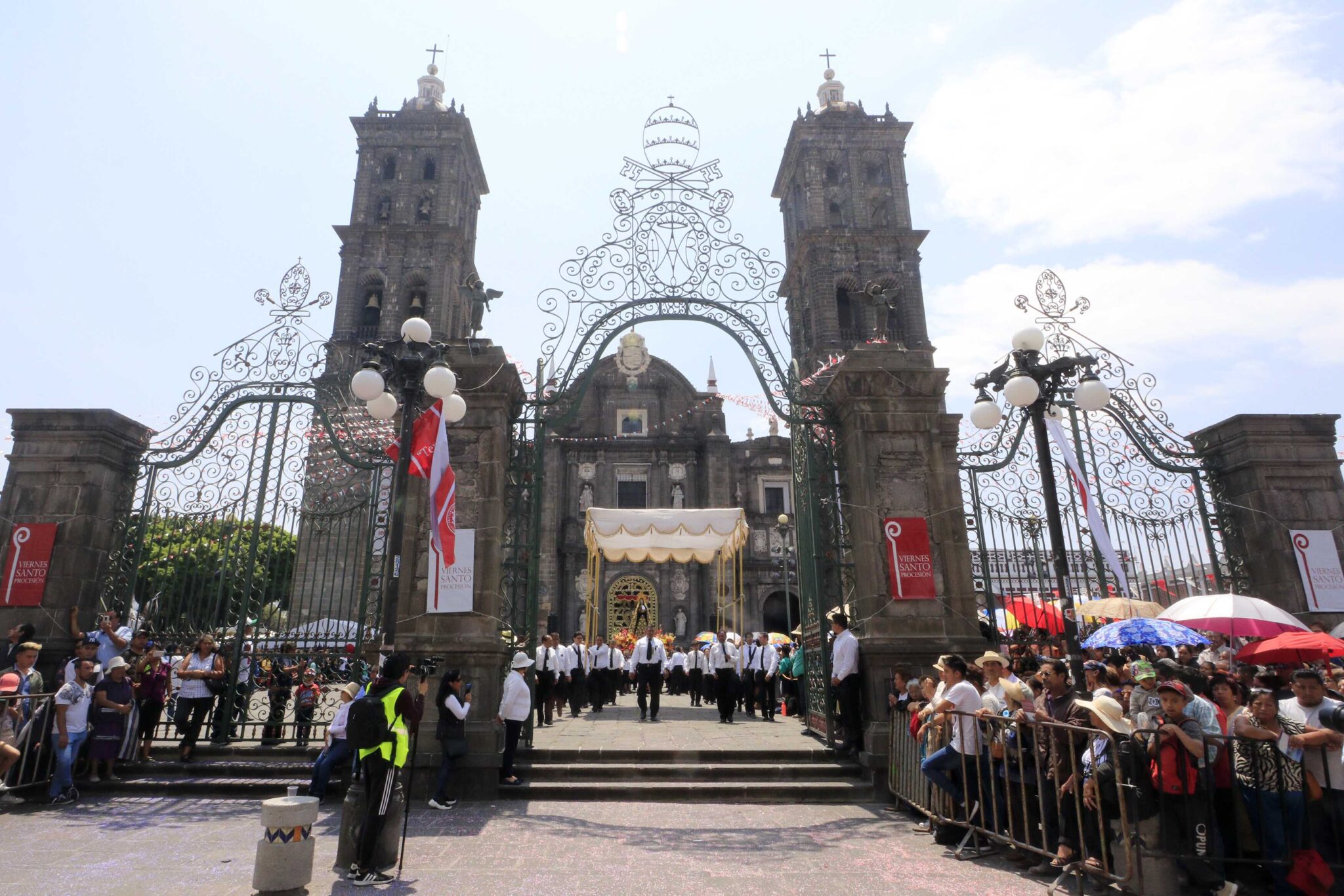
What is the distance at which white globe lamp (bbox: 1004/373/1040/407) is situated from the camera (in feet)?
24.5

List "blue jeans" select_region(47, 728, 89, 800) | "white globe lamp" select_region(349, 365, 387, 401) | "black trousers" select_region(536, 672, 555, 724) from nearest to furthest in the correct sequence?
"white globe lamp" select_region(349, 365, 387, 401), "blue jeans" select_region(47, 728, 89, 800), "black trousers" select_region(536, 672, 555, 724)

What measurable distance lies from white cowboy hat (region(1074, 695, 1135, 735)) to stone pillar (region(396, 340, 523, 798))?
19.4 feet

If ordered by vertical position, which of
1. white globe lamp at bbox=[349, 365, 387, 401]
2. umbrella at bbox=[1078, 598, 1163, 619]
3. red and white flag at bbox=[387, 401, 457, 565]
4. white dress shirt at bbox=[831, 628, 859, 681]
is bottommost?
white dress shirt at bbox=[831, 628, 859, 681]

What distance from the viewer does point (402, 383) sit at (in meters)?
7.57

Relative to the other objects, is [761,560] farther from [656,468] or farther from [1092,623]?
[1092,623]

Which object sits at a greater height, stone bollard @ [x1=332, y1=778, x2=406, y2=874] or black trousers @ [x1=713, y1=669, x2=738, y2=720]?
black trousers @ [x1=713, y1=669, x2=738, y2=720]

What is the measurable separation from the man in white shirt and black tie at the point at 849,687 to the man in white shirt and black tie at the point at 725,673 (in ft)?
15.4

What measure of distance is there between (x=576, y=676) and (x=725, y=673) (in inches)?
138

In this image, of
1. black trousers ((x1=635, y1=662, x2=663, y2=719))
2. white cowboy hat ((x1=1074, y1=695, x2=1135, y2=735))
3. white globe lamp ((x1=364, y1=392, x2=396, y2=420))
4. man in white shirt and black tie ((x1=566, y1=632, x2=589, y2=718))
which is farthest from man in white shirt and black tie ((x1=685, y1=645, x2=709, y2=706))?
white cowboy hat ((x1=1074, y1=695, x2=1135, y2=735))

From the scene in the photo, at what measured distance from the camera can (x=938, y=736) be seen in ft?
23.4

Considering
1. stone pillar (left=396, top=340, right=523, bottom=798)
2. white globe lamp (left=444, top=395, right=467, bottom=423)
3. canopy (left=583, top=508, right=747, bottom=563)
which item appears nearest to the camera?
white globe lamp (left=444, top=395, right=467, bottom=423)

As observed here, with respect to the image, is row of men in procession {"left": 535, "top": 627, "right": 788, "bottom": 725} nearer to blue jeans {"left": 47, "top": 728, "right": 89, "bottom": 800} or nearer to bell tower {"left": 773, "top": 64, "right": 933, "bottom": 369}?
blue jeans {"left": 47, "top": 728, "right": 89, "bottom": 800}

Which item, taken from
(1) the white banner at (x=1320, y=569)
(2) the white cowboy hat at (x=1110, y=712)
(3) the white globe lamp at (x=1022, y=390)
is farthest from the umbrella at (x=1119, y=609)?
(2) the white cowboy hat at (x=1110, y=712)

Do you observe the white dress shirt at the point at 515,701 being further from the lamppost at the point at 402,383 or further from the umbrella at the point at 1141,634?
the umbrella at the point at 1141,634
